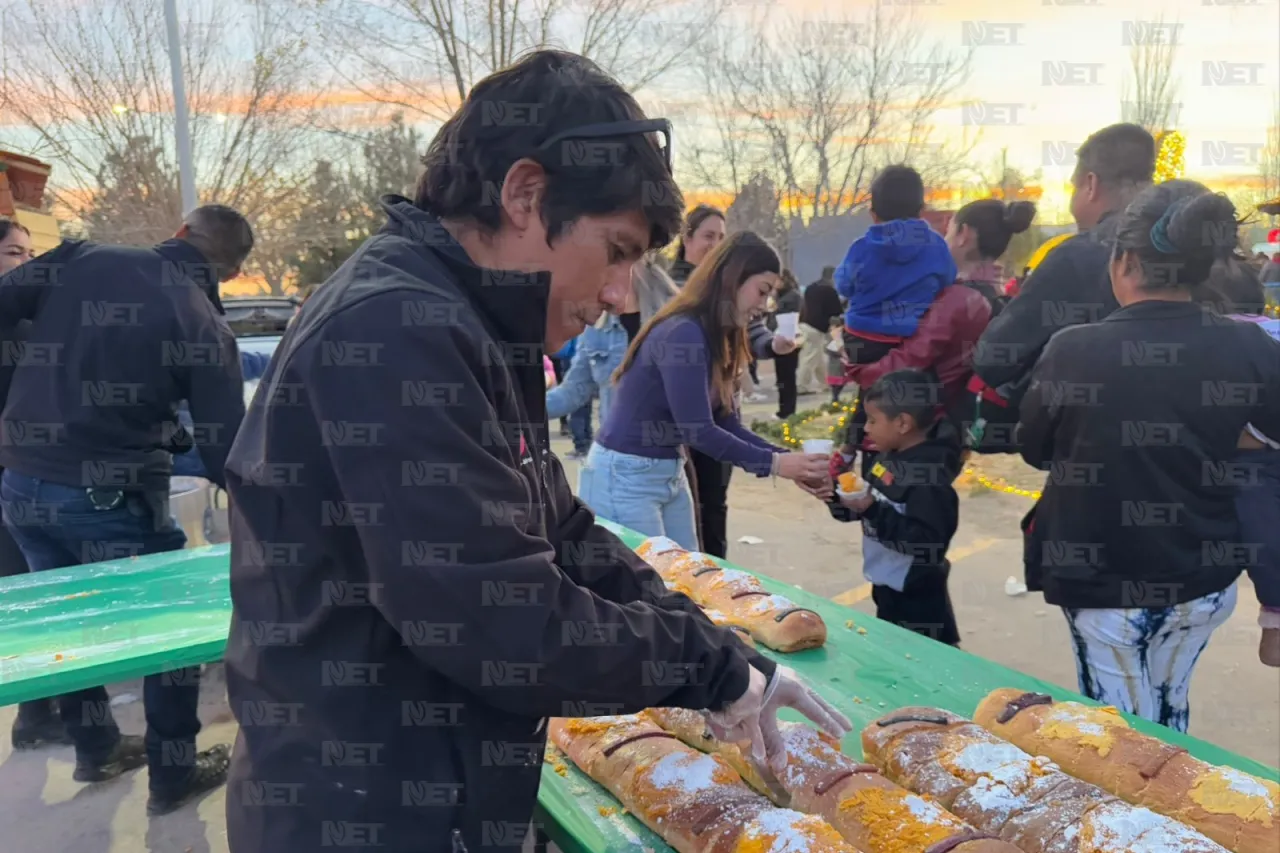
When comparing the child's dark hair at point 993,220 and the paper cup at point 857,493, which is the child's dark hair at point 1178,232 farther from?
the child's dark hair at point 993,220

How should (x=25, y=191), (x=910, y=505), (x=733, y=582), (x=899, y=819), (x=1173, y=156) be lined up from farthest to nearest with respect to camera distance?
(x=1173, y=156), (x=25, y=191), (x=910, y=505), (x=733, y=582), (x=899, y=819)

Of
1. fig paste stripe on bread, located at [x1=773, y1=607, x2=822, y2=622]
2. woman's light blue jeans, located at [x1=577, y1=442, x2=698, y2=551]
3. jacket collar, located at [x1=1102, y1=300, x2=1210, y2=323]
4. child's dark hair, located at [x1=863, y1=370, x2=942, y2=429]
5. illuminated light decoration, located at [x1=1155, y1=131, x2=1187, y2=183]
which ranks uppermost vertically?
illuminated light decoration, located at [x1=1155, y1=131, x2=1187, y2=183]

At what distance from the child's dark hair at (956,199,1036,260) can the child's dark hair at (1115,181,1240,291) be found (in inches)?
94.9

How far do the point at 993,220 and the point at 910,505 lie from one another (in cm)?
242

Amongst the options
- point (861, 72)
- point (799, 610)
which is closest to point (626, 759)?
point (799, 610)

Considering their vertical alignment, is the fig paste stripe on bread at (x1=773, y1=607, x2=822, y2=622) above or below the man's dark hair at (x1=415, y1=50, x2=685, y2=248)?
below

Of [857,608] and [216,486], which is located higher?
[216,486]

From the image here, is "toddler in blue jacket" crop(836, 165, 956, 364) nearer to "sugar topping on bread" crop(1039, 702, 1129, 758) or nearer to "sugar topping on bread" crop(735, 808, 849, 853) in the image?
"sugar topping on bread" crop(1039, 702, 1129, 758)

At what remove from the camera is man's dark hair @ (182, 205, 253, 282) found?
11.0 ft

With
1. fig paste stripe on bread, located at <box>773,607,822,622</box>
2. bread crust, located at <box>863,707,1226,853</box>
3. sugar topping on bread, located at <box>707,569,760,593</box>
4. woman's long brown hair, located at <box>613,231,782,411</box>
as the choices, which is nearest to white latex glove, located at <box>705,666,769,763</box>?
bread crust, located at <box>863,707,1226,853</box>

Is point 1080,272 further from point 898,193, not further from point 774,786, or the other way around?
point 774,786

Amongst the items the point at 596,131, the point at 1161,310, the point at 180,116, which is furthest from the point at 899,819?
the point at 180,116

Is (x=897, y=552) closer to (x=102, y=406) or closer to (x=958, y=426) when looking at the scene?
(x=958, y=426)

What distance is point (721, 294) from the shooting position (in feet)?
11.0
